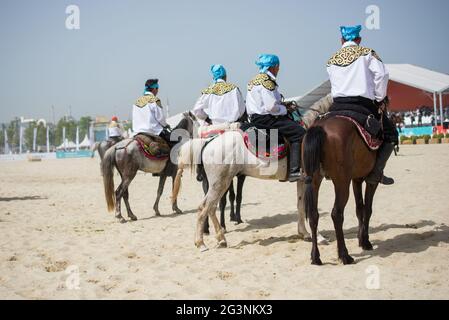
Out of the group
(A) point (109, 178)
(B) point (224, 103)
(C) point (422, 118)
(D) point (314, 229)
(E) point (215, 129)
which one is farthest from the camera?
(C) point (422, 118)

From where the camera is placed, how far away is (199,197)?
1227cm

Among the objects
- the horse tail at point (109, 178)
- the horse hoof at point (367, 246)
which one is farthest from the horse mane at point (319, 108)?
the horse tail at point (109, 178)

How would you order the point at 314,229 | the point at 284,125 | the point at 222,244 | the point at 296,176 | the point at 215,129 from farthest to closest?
the point at 215,129 < the point at 222,244 < the point at 284,125 < the point at 296,176 < the point at 314,229

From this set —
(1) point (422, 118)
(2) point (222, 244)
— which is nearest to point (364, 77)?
(2) point (222, 244)

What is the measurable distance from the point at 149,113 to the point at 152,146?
2.25ft

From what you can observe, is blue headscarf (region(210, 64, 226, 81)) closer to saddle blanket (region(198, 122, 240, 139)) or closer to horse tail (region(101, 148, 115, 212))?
saddle blanket (region(198, 122, 240, 139))

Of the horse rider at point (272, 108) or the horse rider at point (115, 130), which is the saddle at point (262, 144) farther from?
the horse rider at point (115, 130)

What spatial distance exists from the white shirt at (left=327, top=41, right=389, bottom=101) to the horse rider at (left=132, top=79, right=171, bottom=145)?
190 inches

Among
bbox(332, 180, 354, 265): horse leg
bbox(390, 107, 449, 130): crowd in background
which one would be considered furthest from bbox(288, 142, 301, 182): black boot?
bbox(390, 107, 449, 130): crowd in background

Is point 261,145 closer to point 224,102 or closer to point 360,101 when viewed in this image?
point 224,102

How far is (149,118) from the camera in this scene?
9.43m

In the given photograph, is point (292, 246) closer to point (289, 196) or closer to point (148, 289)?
point (148, 289)

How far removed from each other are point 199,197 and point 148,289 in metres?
7.82

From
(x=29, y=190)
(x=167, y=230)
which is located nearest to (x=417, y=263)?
(x=167, y=230)
